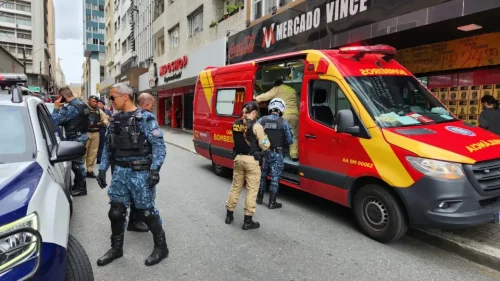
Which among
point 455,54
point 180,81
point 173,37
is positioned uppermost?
point 173,37

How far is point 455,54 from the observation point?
7.75m

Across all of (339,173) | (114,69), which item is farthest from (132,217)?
(114,69)

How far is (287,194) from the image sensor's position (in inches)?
259

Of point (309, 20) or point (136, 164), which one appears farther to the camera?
point (309, 20)

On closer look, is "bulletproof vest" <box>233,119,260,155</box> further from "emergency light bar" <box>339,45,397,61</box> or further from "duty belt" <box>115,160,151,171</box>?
"emergency light bar" <box>339,45,397,61</box>

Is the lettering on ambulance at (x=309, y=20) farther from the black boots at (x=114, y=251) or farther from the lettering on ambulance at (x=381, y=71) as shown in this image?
the black boots at (x=114, y=251)

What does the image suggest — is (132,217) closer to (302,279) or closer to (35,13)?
(302,279)

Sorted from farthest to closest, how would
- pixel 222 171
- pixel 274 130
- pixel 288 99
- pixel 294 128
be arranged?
pixel 222 171 < pixel 288 99 < pixel 294 128 < pixel 274 130

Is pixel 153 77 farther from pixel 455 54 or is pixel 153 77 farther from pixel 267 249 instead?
pixel 267 249

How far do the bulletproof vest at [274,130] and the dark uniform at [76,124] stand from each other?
321cm

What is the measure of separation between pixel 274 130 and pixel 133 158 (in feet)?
8.00

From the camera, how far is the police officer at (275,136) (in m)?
5.39

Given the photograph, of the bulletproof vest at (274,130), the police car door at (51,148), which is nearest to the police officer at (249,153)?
the bulletproof vest at (274,130)

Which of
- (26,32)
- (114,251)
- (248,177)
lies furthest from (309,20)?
(26,32)
